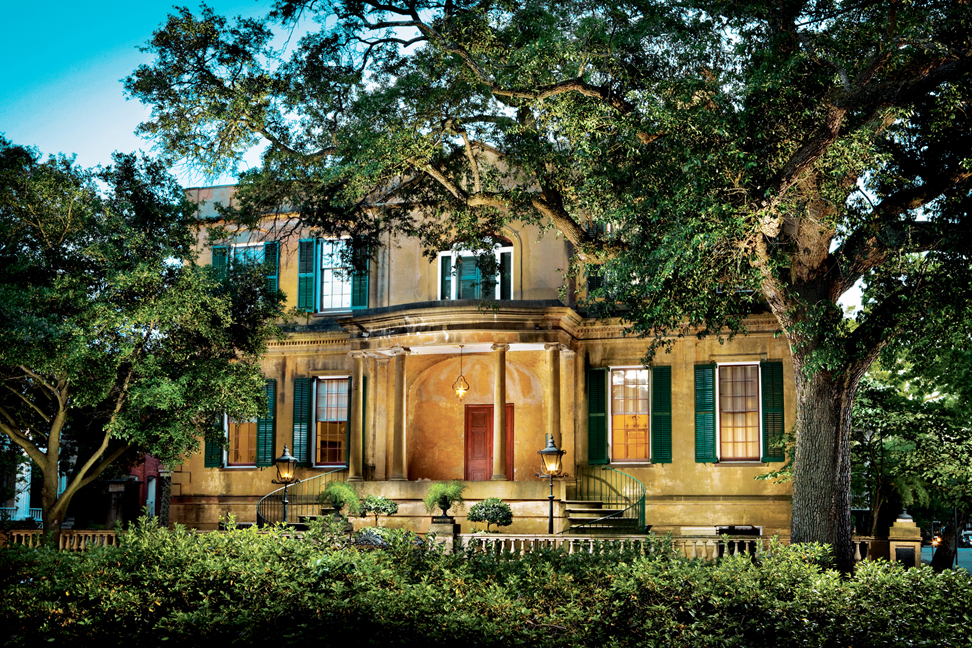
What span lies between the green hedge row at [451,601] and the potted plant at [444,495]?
34.2 feet

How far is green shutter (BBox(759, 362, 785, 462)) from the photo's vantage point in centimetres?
2139

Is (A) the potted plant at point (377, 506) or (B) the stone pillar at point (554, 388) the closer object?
(A) the potted plant at point (377, 506)

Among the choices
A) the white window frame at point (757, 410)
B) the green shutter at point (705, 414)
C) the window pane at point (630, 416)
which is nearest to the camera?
the white window frame at point (757, 410)

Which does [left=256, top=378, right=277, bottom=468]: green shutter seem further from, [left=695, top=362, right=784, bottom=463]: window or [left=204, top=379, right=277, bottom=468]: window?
[left=695, top=362, right=784, bottom=463]: window

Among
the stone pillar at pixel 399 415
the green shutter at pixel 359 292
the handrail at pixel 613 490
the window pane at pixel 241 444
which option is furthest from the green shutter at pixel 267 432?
the handrail at pixel 613 490

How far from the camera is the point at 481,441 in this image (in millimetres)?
24312

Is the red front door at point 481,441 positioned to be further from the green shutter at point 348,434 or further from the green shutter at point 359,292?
the green shutter at point 359,292

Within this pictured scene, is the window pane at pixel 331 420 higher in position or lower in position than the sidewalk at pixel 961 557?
higher

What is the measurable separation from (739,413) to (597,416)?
3.40 meters

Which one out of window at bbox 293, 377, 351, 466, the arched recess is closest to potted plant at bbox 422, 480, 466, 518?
the arched recess

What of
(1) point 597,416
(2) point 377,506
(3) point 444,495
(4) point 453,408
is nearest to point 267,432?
(4) point 453,408

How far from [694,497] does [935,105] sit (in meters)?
11.2

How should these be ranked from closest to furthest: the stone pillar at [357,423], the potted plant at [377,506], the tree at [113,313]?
the tree at [113,313]
the potted plant at [377,506]
the stone pillar at [357,423]

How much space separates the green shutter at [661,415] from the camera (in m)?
22.0
